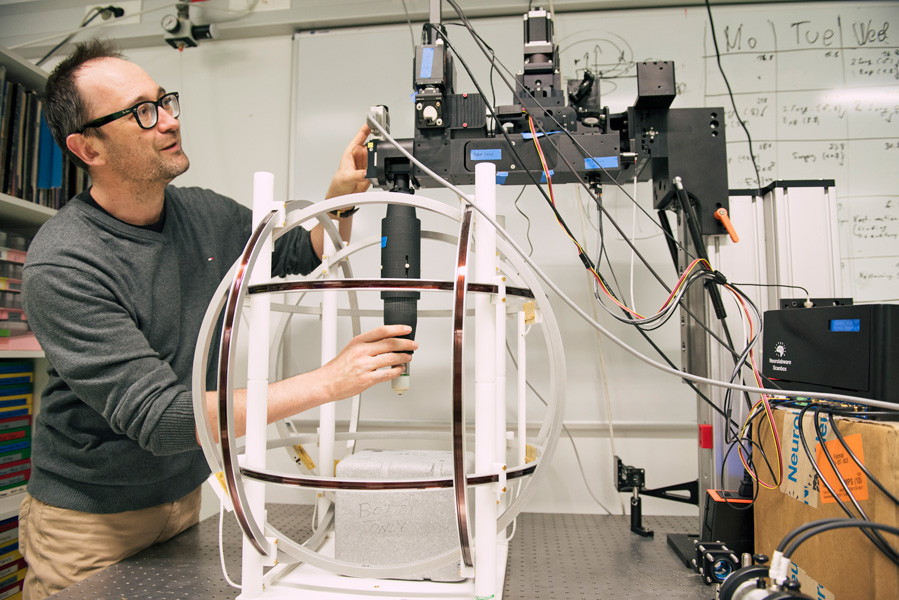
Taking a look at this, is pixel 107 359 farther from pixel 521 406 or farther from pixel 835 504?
pixel 835 504

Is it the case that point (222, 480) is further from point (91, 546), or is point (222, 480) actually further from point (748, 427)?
point (748, 427)

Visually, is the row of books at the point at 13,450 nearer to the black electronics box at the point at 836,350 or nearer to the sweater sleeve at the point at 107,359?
the sweater sleeve at the point at 107,359

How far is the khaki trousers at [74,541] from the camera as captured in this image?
987mm

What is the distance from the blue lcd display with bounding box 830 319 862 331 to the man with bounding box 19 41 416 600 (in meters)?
0.95

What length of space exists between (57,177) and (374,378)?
1.49 m

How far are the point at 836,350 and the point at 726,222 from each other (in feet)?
0.96

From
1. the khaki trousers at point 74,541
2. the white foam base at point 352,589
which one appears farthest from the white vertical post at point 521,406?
the khaki trousers at point 74,541

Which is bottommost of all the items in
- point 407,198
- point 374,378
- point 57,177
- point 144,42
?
point 374,378

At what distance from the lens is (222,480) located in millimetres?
673

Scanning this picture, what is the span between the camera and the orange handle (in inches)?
35.1

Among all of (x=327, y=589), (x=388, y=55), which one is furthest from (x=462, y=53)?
(x=327, y=589)

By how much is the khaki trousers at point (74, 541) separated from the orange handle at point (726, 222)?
1.34 meters

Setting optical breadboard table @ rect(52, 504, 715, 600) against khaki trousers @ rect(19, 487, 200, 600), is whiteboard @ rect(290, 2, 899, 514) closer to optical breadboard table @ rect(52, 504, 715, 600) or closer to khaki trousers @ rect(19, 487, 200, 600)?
optical breadboard table @ rect(52, 504, 715, 600)

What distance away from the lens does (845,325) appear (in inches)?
27.8
